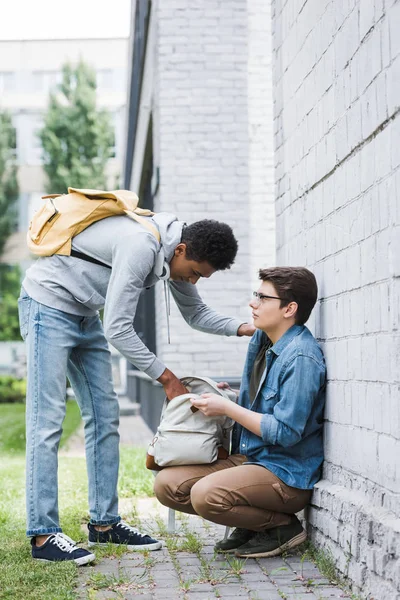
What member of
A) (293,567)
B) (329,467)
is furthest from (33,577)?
(329,467)

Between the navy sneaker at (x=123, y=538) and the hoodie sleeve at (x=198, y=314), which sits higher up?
the hoodie sleeve at (x=198, y=314)

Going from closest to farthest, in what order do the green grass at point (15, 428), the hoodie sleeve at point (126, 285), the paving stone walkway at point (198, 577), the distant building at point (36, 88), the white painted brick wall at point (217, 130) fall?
the paving stone walkway at point (198, 577)
the hoodie sleeve at point (126, 285)
the white painted brick wall at point (217, 130)
the green grass at point (15, 428)
the distant building at point (36, 88)

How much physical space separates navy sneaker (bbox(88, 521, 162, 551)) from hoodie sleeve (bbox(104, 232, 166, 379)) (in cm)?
94

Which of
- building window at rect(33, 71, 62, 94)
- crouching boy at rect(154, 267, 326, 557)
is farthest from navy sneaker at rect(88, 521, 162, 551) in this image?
building window at rect(33, 71, 62, 94)

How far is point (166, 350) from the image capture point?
337 inches

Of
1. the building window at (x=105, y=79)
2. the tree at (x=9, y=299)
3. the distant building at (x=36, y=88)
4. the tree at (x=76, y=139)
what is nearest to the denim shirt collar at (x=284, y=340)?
the tree at (x=9, y=299)

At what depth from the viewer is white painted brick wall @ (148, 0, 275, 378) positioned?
8570mm

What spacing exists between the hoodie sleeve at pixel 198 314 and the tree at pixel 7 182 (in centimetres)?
3326

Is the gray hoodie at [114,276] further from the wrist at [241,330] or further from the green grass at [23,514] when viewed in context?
the green grass at [23,514]

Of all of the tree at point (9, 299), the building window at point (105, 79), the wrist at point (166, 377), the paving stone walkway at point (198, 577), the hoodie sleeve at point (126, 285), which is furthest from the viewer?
the building window at point (105, 79)

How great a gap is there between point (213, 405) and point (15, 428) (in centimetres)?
963

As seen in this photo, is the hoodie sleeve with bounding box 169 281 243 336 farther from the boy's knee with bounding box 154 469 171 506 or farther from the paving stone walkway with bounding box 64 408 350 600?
the paving stone walkway with bounding box 64 408 350 600

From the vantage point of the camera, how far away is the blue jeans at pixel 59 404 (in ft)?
13.2

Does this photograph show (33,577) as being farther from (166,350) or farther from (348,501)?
(166,350)
